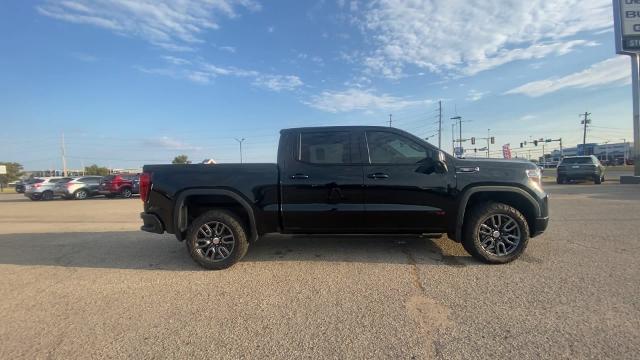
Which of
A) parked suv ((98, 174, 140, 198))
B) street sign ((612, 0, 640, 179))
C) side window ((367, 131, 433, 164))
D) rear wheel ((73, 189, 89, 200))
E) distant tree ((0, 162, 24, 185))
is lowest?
rear wheel ((73, 189, 89, 200))

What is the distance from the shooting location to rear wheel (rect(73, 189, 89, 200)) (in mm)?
23609

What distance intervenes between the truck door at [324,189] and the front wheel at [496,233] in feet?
4.99

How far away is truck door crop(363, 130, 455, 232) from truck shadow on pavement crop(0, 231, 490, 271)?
52cm

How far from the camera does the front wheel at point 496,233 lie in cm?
495

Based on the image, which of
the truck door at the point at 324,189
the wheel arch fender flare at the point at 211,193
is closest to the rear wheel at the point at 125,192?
the wheel arch fender flare at the point at 211,193

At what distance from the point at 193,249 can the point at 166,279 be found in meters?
0.53

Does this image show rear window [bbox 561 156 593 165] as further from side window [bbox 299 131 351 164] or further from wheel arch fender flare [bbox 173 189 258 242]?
wheel arch fender flare [bbox 173 189 258 242]

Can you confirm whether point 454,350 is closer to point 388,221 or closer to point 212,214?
point 388,221

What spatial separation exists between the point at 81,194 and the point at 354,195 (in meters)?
24.5

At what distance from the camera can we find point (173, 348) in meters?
3.02

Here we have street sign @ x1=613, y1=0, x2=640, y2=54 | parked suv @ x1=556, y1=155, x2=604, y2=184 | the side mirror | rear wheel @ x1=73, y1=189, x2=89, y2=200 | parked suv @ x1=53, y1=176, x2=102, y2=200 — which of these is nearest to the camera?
the side mirror

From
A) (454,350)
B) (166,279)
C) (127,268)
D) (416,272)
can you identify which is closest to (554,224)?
(416,272)

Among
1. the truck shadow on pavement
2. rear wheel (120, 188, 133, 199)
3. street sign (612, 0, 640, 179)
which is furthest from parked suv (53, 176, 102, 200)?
street sign (612, 0, 640, 179)

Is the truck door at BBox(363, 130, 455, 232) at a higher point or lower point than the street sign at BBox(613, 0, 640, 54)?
lower
